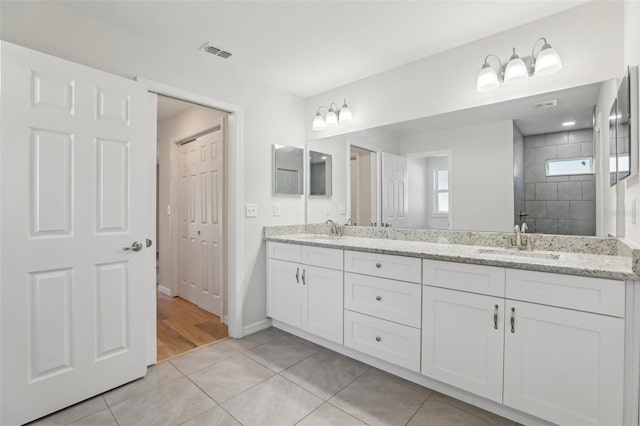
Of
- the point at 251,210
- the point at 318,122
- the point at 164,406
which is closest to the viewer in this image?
the point at 164,406

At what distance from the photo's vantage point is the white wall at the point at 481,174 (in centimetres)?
213

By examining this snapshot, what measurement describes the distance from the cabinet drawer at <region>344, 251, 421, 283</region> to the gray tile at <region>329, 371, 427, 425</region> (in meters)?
0.69

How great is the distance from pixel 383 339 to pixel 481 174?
4.52ft

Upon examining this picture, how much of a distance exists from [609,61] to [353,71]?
171 cm

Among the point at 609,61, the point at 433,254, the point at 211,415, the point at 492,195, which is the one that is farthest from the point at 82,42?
the point at 609,61

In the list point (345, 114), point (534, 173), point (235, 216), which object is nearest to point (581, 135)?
point (534, 173)

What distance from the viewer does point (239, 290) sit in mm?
2752

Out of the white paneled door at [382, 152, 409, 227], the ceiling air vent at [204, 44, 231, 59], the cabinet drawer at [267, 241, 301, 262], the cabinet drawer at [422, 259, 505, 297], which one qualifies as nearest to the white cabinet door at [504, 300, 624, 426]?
the cabinet drawer at [422, 259, 505, 297]

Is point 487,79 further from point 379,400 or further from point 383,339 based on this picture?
point 379,400

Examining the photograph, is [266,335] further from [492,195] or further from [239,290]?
[492,195]

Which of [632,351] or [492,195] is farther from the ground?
[492,195]

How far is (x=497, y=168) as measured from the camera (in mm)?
2168

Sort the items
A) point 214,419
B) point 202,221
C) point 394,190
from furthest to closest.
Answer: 1. point 202,221
2. point 394,190
3. point 214,419

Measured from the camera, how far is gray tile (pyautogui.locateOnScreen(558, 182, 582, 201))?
1884 millimetres
